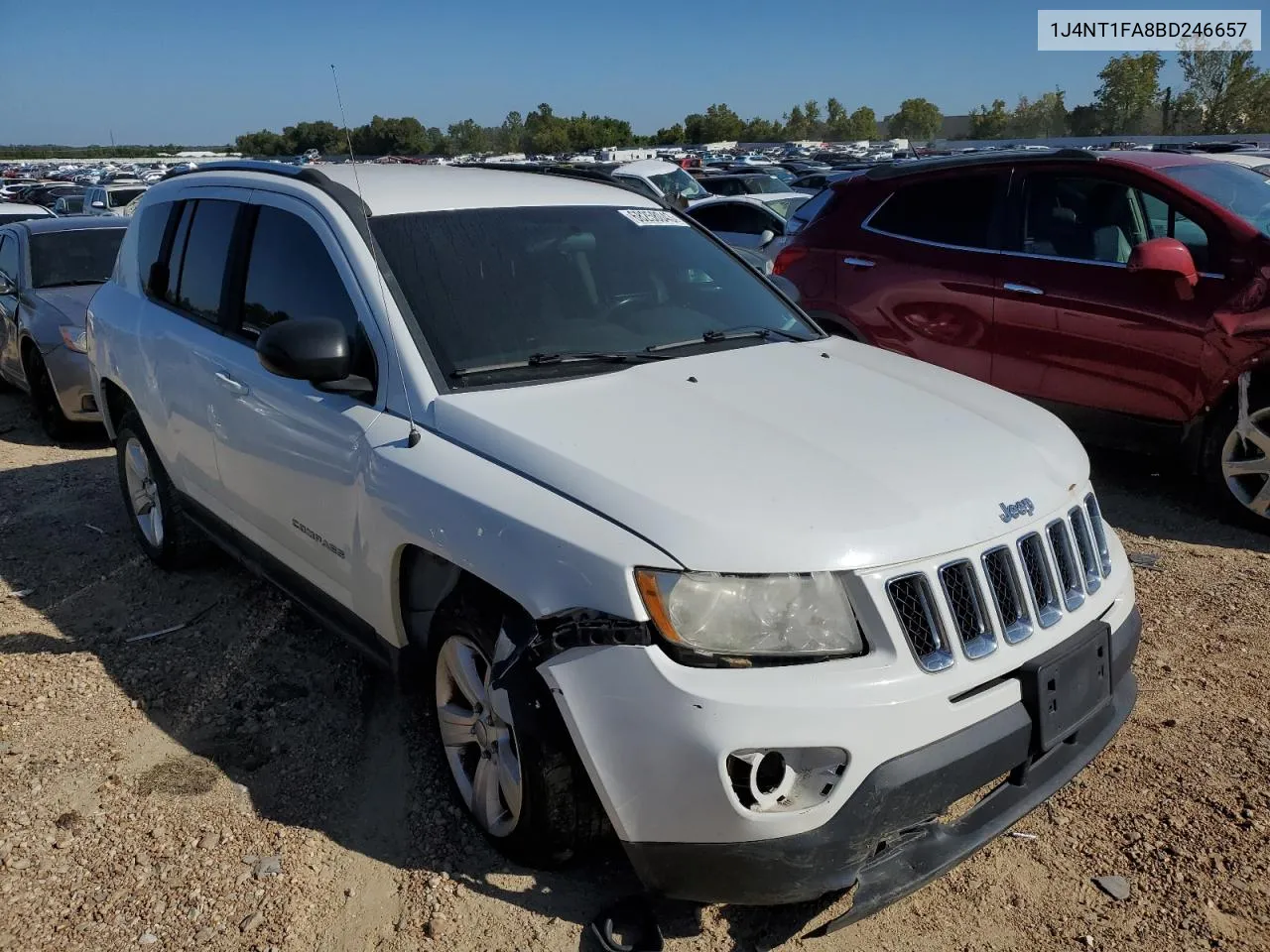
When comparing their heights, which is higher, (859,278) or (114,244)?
(114,244)

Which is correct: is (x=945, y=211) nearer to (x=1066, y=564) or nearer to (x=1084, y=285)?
(x=1084, y=285)

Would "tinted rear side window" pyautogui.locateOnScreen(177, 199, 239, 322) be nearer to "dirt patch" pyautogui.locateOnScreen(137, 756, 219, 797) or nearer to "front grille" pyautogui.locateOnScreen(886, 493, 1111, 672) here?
"dirt patch" pyautogui.locateOnScreen(137, 756, 219, 797)

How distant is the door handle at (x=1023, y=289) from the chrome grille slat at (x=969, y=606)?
→ 3.87 m

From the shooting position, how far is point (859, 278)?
659 centimetres

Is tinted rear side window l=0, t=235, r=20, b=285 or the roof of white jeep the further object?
tinted rear side window l=0, t=235, r=20, b=285

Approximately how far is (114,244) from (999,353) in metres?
7.12

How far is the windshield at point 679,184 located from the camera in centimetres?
1781

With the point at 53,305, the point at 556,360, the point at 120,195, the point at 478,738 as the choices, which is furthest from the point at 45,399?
the point at 120,195

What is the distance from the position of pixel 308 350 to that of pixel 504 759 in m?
1.26

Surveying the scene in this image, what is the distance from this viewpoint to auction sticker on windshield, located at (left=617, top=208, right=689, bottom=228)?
3928 millimetres

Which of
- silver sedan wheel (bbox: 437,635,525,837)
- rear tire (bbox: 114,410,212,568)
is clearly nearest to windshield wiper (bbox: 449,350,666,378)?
silver sedan wheel (bbox: 437,635,525,837)

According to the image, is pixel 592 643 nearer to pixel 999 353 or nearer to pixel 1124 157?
pixel 999 353

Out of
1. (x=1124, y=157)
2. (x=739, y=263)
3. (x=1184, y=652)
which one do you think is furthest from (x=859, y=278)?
(x=1184, y=652)

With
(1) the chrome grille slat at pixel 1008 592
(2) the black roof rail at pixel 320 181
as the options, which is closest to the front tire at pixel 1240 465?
(1) the chrome grille slat at pixel 1008 592
